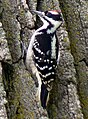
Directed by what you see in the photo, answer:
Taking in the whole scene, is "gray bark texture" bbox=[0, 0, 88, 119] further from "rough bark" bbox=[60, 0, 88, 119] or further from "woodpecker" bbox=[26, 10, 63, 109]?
"woodpecker" bbox=[26, 10, 63, 109]

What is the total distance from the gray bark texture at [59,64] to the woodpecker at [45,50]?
12 cm

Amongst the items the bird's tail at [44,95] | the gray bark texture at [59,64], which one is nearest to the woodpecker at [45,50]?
the bird's tail at [44,95]

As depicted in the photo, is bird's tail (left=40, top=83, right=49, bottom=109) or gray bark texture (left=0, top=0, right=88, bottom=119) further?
gray bark texture (left=0, top=0, right=88, bottom=119)

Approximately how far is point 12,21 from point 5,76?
528mm

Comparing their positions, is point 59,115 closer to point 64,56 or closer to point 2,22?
point 64,56

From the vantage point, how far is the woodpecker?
6.16m

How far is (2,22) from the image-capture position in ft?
21.1

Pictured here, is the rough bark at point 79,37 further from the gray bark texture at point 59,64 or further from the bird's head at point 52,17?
the bird's head at point 52,17

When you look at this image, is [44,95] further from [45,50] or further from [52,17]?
[52,17]

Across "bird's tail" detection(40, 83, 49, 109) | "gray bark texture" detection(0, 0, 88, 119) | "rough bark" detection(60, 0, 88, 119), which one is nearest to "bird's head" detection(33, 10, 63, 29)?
"gray bark texture" detection(0, 0, 88, 119)

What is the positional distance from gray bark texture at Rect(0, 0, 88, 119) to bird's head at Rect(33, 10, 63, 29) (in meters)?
0.15

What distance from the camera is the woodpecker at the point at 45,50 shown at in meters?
6.16

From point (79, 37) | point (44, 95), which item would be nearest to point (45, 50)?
point (44, 95)

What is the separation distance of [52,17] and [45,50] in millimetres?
306
